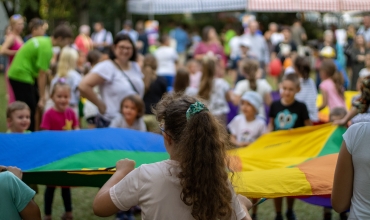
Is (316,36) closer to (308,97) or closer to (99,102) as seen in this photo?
(308,97)

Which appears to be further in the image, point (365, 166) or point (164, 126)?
point (365, 166)

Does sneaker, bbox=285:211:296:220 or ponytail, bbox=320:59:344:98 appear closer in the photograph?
sneaker, bbox=285:211:296:220

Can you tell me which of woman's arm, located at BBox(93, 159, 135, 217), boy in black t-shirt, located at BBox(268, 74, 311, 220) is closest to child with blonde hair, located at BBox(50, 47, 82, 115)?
boy in black t-shirt, located at BBox(268, 74, 311, 220)

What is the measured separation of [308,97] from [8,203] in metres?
5.54

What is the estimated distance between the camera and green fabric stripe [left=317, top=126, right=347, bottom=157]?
5754 mm

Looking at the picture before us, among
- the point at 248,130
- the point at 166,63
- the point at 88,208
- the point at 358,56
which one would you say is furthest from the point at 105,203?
the point at 358,56

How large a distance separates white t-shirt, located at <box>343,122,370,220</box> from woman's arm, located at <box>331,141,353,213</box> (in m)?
0.02

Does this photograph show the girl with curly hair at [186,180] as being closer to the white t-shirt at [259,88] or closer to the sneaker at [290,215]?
the sneaker at [290,215]

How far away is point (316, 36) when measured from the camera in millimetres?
27781

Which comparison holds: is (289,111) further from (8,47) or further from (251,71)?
(8,47)

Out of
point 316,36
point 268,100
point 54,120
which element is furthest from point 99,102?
point 316,36

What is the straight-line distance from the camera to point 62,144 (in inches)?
200

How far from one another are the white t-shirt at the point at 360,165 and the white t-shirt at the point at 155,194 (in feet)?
3.25

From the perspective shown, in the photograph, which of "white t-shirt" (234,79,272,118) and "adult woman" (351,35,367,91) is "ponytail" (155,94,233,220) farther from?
"adult woman" (351,35,367,91)
